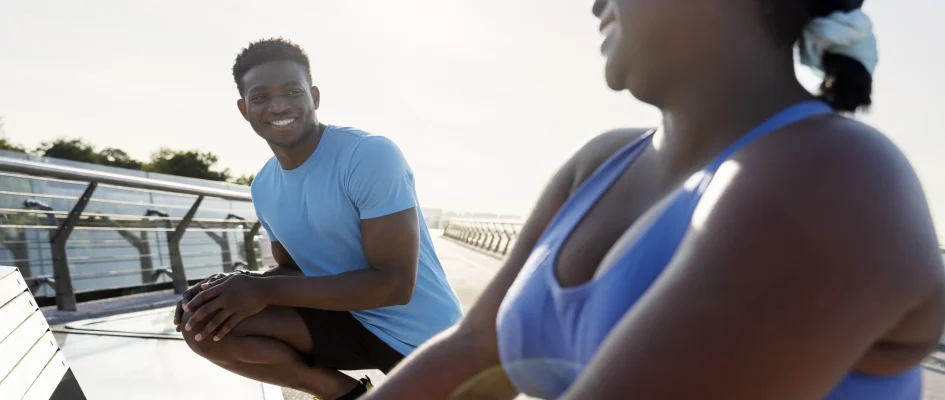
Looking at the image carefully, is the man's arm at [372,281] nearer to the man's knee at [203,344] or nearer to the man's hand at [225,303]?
the man's hand at [225,303]

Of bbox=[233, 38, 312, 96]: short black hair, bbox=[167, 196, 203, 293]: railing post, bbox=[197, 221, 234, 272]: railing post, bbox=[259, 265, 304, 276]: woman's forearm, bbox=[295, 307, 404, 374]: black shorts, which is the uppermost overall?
bbox=[233, 38, 312, 96]: short black hair

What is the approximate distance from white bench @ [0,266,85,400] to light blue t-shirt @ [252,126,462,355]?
3.02 feet

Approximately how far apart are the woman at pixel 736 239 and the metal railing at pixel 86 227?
4734mm

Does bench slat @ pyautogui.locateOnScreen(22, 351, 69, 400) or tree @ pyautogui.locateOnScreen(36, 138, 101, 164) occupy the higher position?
bench slat @ pyautogui.locateOnScreen(22, 351, 69, 400)

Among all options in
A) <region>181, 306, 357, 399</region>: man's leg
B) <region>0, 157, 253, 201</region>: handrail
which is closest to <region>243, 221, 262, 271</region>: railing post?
<region>0, 157, 253, 201</region>: handrail

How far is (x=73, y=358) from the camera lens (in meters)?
4.45

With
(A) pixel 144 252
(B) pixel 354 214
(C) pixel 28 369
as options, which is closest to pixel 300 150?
(B) pixel 354 214

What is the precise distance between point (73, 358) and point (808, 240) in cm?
484

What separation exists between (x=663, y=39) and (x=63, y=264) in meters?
6.62

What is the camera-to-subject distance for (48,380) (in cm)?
233

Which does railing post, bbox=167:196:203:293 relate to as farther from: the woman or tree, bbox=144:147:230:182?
tree, bbox=144:147:230:182

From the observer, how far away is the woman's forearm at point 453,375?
4.40 feet

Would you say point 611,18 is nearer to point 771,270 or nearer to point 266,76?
point 771,270

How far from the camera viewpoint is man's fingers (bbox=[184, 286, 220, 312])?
2.48m
